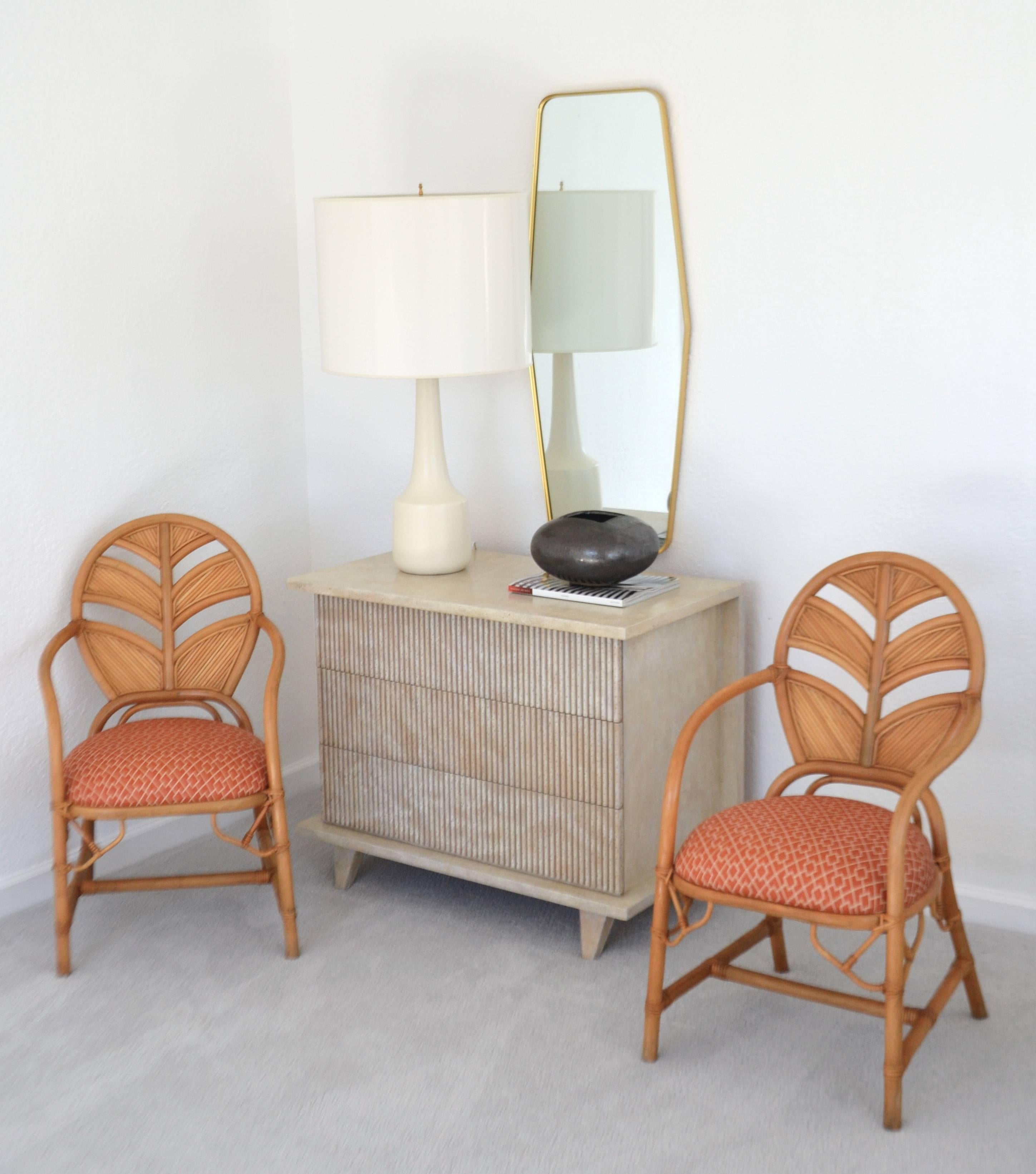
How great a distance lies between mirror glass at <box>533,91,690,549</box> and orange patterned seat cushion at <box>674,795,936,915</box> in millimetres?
887

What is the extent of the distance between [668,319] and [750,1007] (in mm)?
1403

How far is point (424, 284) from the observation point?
2.43 m

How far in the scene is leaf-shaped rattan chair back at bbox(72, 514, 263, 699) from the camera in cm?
270

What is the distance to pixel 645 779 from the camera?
96.7 inches

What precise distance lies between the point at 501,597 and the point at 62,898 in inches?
40.2

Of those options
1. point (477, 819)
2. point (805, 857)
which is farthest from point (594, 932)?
point (805, 857)

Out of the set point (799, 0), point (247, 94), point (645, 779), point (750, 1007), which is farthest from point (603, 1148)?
point (247, 94)

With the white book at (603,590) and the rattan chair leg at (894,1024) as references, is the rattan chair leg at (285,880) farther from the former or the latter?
the rattan chair leg at (894,1024)

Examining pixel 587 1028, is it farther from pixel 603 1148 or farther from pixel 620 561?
pixel 620 561

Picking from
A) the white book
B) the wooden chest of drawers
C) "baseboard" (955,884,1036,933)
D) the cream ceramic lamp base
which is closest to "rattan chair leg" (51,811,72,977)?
the wooden chest of drawers

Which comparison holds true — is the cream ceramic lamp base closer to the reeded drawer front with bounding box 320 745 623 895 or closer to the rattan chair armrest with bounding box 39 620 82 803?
the reeded drawer front with bounding box 320 745 623 895

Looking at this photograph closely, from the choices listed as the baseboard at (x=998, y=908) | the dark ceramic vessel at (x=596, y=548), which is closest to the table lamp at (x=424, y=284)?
the dark ceramic vessel at (x=596, y=548)

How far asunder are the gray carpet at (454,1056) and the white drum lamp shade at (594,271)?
1.26 m

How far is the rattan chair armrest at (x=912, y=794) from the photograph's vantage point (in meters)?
1.81
